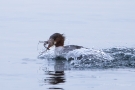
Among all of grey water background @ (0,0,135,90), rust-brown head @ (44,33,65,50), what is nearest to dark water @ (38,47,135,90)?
grey water background @ (0,0,135,90)

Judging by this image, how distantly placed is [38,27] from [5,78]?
29.8 ft

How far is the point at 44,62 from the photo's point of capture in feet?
48.1

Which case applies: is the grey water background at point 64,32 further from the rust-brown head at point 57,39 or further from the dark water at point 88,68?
the rust-brown head at point 57,39

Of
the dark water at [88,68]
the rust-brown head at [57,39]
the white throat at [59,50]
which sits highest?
the rust-brown head at [57,39]

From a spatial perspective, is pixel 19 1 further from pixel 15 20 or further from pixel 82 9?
pixel 15 20

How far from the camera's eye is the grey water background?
11.9 meters

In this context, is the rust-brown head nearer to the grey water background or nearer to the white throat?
the white throat

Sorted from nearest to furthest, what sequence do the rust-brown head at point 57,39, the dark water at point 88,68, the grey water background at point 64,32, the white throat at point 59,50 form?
the dark water at point 88,68
the grey water background at point 64,32
the white throat at point 59,50
the rust-brown head at point 57,39

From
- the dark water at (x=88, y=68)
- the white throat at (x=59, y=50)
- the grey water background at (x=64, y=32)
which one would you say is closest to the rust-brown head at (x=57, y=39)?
the white throat at (x=59, y=50)

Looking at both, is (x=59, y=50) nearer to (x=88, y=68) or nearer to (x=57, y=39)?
(x=57, y=39)

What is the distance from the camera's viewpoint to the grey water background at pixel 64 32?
11914 mm

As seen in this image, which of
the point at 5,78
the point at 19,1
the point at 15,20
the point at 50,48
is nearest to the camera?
the point at 5,78

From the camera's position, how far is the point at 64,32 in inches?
782

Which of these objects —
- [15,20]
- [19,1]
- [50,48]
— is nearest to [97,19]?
[15,20]
